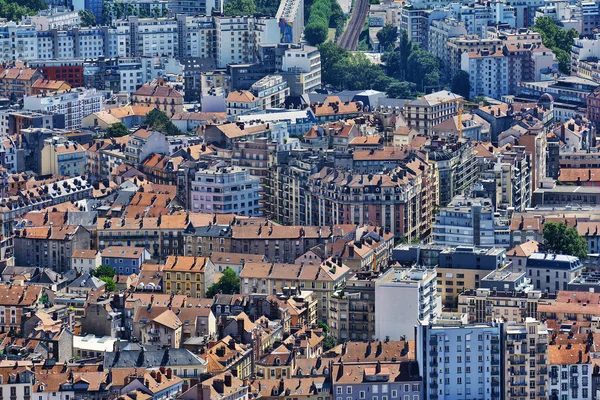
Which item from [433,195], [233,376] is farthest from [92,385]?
[433,195]

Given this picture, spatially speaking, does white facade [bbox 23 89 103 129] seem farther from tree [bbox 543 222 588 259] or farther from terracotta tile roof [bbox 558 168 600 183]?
tree [bbox 543 222 588 259]

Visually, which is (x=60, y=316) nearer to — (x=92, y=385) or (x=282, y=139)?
(x=92, y=385)

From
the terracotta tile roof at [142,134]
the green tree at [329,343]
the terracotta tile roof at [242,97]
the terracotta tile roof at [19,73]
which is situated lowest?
the green tree at [329,343]

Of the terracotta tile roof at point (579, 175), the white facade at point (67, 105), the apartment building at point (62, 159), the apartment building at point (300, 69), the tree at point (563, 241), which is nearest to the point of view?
the tree at point (563, 241)

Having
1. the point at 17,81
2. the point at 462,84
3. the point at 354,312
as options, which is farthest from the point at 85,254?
the point at 462,84

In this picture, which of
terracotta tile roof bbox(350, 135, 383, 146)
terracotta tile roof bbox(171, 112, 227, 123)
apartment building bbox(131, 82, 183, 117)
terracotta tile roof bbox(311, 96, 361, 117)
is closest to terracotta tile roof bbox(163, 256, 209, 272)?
terracotta tile roof bbox(350, 135, 383, 146)

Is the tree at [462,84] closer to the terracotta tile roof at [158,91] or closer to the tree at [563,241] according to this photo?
the terracotta tile roof at [158,91]

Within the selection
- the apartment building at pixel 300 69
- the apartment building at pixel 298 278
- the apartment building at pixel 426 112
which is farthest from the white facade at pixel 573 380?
the apartment building at pixel 300 69

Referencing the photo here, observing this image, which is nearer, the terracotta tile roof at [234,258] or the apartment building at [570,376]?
the apartment building at [570,376]
